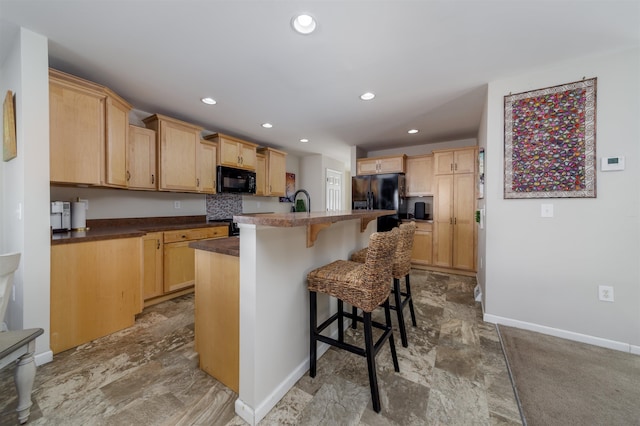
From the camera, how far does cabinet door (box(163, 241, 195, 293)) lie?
9.48 feet

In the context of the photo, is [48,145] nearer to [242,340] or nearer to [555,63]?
[242,340]

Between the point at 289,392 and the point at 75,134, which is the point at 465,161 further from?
the point at 75,134

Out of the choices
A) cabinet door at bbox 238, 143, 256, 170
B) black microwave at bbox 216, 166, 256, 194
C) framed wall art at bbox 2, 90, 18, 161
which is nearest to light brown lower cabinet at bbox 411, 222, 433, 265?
black microwave at bbox 216, 166, 256, 194

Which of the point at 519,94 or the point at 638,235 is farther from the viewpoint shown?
the point at 519,94

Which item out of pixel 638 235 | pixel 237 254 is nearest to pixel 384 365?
pixel 237 254

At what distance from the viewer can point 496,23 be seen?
1.62 metres

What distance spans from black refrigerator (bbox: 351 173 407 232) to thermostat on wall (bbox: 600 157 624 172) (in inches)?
104

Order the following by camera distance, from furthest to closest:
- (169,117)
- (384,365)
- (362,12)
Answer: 1. (169,117)
2. (384,365)
3. (362,12)

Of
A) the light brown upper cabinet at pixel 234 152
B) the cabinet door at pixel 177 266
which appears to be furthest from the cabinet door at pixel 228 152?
the cabinet door at pixel 177 266

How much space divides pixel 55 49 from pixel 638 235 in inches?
190

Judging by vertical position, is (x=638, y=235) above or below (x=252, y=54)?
below

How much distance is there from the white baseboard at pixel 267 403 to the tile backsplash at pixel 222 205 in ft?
10.3


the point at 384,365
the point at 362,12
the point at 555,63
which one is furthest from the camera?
the point at 555,63

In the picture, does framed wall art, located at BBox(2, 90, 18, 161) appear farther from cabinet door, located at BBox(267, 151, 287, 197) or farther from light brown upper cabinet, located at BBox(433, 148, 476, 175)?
light brown upper cabinet, located at BBox(433, 148, 476, 175)
